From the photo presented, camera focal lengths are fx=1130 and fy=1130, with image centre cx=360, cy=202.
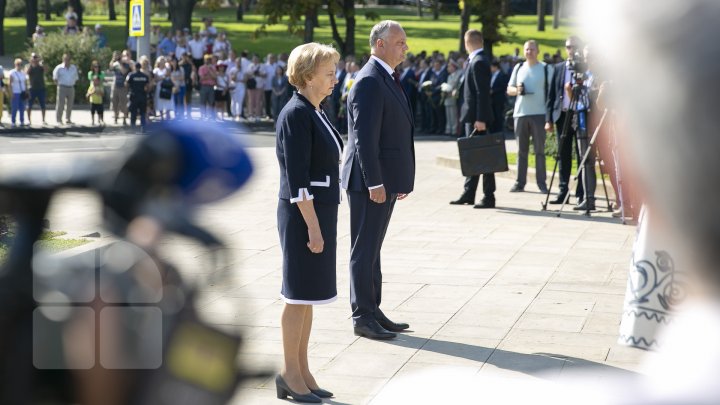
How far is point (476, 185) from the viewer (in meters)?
13.6

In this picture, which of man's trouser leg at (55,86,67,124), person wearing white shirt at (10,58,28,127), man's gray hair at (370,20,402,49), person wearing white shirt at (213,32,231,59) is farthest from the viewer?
person wearing white shirt at (213,32,231,59)

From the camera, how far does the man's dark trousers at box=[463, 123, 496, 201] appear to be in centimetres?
1330

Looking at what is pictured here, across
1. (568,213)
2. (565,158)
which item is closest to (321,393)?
(568,213)

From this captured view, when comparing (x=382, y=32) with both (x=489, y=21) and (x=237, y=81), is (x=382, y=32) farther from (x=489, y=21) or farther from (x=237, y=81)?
(x=489, y=21)

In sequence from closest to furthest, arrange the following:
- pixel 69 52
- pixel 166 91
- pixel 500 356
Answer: pixel 500 356, pixel 166 91, pixel 69 52

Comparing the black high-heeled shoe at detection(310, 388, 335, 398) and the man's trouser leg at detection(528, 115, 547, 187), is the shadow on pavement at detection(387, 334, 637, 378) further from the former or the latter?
the man's trouser leg at detection(528, 115, 547, 187)

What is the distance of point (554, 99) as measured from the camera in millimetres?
13906

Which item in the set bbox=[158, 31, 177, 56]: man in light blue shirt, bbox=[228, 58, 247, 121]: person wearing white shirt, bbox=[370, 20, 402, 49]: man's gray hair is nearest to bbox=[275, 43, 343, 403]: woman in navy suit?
bbox=[370, 20, 402, 49]: man's gray hair

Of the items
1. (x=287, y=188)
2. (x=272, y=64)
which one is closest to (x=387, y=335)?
(x=287, y=188)

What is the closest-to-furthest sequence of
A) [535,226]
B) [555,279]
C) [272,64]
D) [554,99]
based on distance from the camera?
[555,279] < [535,226] < [554,99] < [272,64]

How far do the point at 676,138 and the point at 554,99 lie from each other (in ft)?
43.7

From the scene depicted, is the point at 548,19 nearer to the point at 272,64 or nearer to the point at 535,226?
the point at 272,64

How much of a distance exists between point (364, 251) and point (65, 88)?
22.9 metres

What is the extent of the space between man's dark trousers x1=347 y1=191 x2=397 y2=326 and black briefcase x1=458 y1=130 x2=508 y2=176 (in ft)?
20.1
